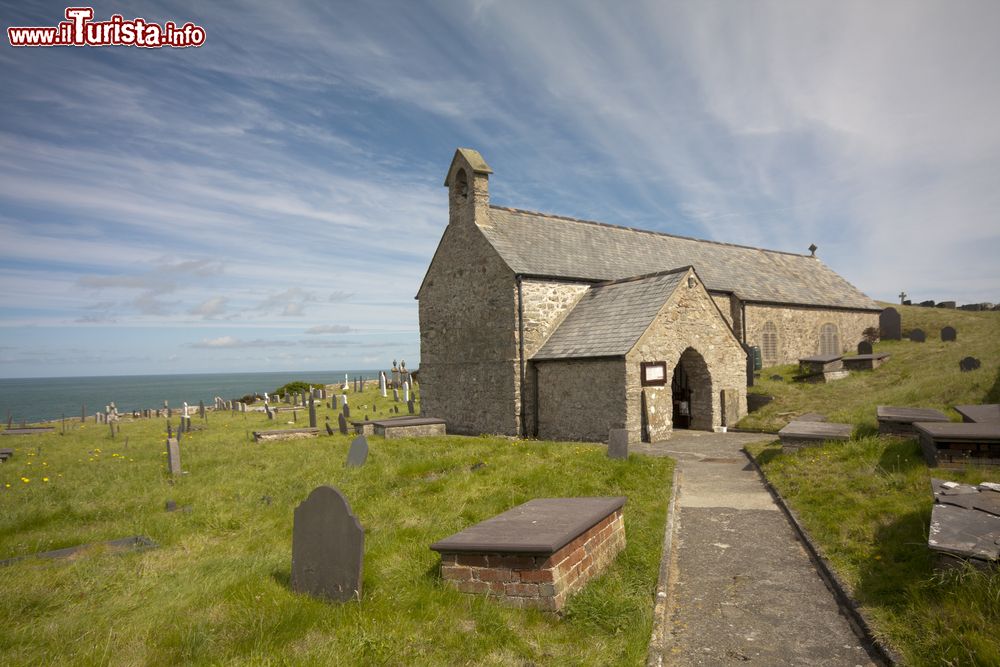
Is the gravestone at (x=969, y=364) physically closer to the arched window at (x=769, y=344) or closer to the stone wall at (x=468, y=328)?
the arched window at (x=769, y=344)

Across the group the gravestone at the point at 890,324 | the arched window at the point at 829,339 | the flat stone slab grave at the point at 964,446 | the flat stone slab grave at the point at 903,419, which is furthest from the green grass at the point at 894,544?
the gravestone at the point at 890,324

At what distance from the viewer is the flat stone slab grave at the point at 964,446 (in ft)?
29.7

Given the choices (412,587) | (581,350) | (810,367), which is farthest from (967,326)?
(412,587)

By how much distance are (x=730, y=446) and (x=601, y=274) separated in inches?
364

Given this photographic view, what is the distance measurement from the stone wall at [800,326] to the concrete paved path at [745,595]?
2157cm

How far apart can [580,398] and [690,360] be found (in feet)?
15.5

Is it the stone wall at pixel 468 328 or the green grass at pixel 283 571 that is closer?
the green grass at pixel 283 571

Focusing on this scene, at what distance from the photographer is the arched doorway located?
20.0 meters

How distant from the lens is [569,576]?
5914mm

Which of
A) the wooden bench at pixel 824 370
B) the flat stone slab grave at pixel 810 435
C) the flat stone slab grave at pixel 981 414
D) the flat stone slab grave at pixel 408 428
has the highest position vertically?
the wooden bench at pixel 824 370

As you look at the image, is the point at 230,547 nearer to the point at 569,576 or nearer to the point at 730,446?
the point at 569,576

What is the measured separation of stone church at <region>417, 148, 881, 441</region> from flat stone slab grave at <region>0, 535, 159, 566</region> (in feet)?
40.9

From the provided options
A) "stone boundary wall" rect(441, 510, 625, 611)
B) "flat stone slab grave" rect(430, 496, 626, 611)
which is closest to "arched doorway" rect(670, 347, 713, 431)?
"flat stone slab grave" rect(430, 496, 626, 611)

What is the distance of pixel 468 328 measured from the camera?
2253 centimetres
